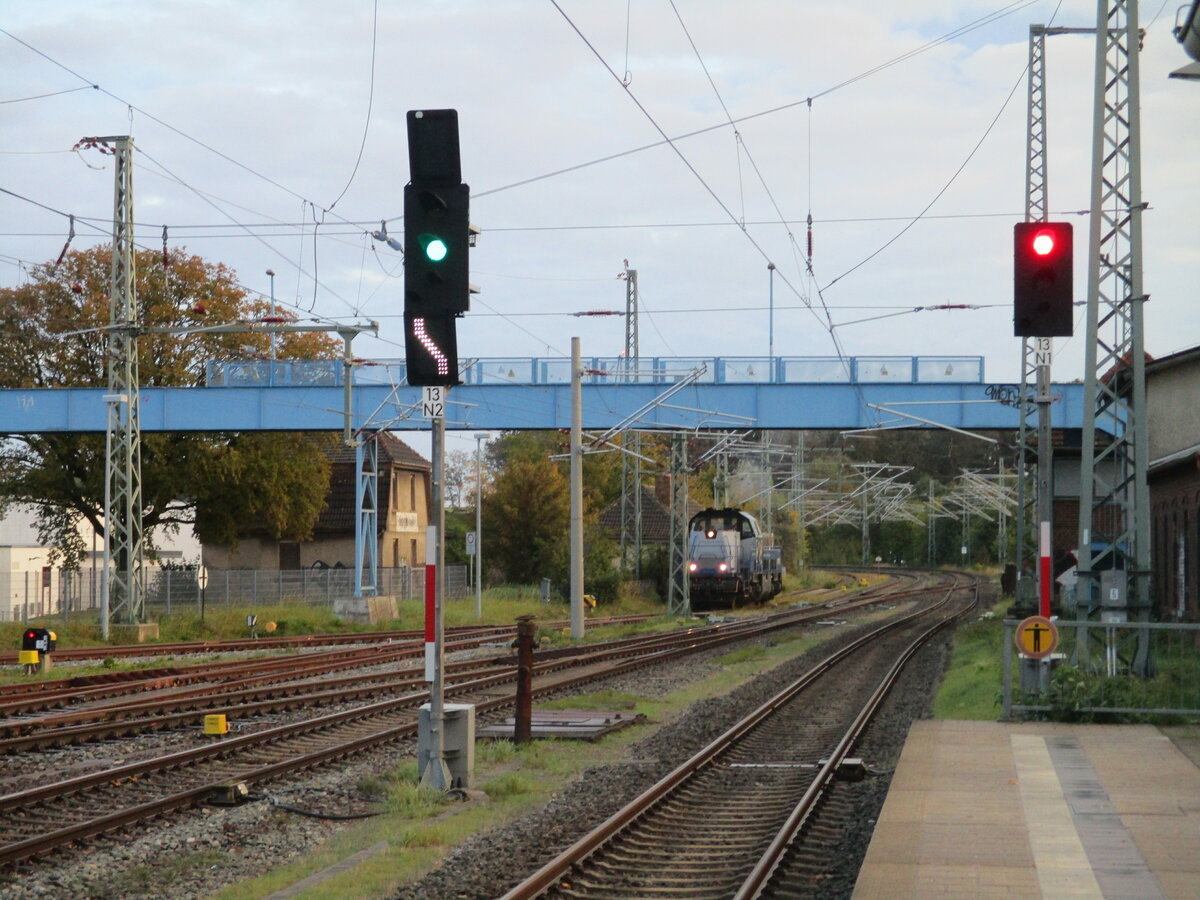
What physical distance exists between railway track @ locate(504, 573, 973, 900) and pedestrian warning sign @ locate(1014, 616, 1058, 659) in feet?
7.45

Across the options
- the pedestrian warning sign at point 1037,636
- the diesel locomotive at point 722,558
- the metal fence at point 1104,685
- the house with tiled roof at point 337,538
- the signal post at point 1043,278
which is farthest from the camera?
the house with tiled roof at point 337,538

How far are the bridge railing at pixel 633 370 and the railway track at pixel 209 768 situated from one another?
17.1 meters

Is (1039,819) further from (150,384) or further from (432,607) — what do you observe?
(150,384)

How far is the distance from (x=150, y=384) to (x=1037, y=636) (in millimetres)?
40718

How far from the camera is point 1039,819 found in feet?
32.9

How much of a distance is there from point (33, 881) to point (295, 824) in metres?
2.49

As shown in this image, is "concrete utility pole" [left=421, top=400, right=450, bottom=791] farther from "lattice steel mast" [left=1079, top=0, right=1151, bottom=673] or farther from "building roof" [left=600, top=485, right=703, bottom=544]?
"building roof" [left=600, top=485, right=703, bottom=544]

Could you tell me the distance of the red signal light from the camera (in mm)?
13195

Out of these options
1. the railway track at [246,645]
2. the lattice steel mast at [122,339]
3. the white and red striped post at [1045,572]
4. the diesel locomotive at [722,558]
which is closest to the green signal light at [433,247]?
the white and red striped post at [1045,572]

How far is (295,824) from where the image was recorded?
11055 millimetres

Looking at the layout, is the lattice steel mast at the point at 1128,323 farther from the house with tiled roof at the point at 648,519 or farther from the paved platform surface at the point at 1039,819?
the house with tiled roof at the point at 648,519

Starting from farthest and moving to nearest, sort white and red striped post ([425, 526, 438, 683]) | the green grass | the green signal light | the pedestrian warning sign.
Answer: the green grass < the pedestrian warning sign < white and red striped post ([425, 526, 438, 683]) < the green signal light

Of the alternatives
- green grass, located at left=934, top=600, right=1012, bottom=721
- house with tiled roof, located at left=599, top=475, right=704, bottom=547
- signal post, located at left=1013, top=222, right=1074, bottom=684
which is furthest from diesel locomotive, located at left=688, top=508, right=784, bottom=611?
signal post, located at left=1013, top=222, right=1074, bottom=684

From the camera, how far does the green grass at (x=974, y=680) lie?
18453 millimetres
